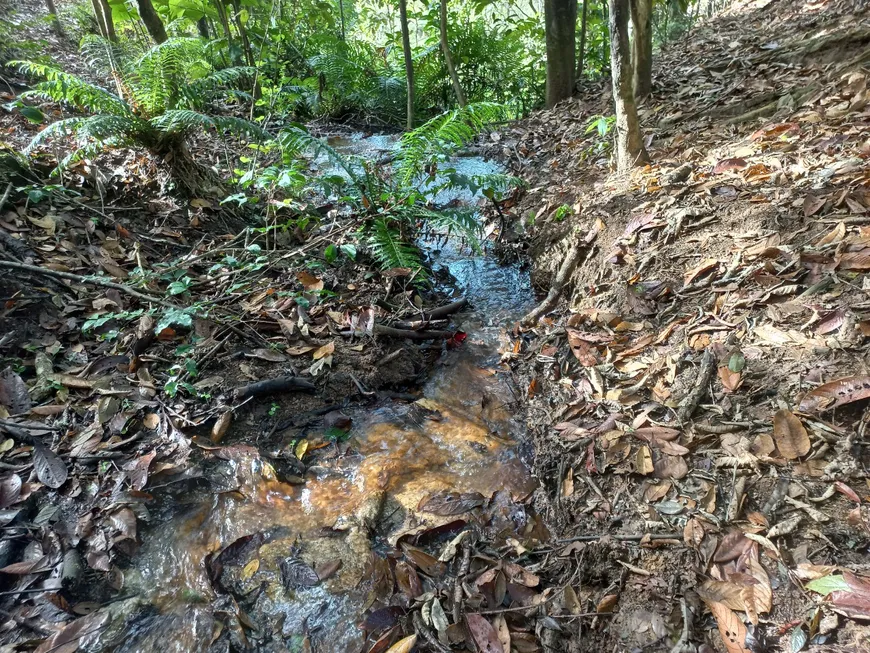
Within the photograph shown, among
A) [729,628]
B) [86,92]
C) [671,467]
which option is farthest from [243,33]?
[729,628]

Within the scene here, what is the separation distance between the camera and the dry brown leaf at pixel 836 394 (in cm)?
186

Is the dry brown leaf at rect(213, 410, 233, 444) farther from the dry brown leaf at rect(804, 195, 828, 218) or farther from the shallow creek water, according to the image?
the dry brown leaf at rect(804, 195, 828, 218)

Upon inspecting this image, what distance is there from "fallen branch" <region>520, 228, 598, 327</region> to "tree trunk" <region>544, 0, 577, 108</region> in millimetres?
4710

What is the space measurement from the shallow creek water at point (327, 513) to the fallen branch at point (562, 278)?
47 centimetres

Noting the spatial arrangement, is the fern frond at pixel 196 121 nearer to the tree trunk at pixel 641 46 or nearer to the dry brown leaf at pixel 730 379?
the tree trunk at pixel 641 46

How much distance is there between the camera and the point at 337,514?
239cm

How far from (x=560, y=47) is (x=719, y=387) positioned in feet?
21.5

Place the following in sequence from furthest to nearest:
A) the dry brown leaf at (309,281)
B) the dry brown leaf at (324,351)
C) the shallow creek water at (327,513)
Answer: the dry brown leaf at (309,281) < the dry brown leaf at (324,351) < the shallow creek water at (327,513)

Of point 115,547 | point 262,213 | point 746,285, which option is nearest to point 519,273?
point 746,285

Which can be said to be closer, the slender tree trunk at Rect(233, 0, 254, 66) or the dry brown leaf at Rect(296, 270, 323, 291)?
the dry brown leaf at Rect(296, 270, 323, 291)

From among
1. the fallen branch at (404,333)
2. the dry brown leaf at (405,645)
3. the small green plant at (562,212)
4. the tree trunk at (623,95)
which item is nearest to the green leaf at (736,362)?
the dry brown leaf at (405,645)

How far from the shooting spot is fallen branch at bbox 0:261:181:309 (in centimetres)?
306

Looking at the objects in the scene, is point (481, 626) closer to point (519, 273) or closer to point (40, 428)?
point (40, 428)

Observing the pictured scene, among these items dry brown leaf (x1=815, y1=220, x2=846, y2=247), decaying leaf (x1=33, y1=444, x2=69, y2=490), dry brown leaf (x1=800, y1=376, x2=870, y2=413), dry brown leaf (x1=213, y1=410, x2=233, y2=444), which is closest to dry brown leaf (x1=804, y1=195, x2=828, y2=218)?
dry brown leaf (x1=815, y1=220, x2=846, y2=247)
